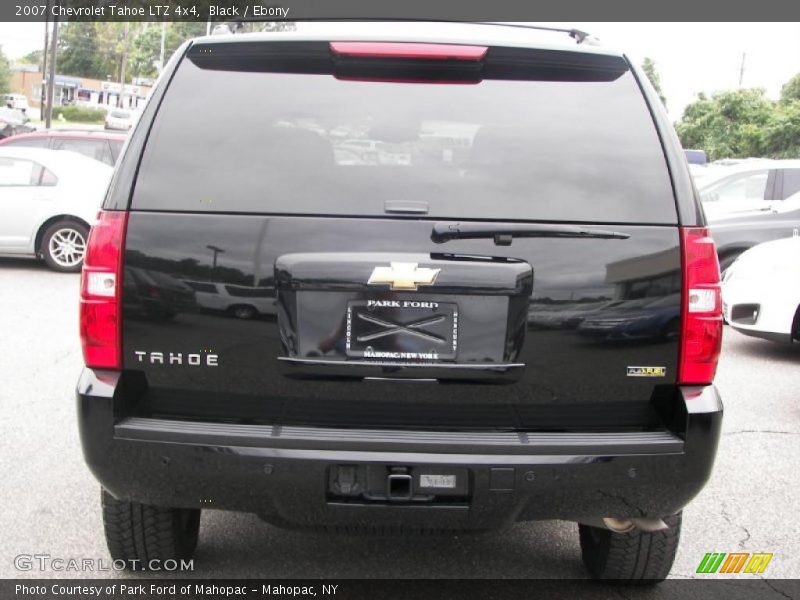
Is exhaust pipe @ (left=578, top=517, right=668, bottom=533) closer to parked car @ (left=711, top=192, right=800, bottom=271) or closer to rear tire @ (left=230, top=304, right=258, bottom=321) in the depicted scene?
rear tire @ (left=230, top=304, right=258, bottom=321)

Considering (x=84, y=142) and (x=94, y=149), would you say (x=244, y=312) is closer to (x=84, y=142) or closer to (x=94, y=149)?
(x=94, y=149)

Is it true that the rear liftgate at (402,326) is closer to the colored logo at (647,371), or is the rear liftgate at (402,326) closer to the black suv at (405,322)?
the black suv at (405,322)

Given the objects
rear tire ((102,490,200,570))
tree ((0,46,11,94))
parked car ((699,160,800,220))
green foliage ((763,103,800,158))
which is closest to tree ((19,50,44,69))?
tree ((0,46,11,94))

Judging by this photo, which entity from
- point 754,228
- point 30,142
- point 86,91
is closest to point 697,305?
point 754,228

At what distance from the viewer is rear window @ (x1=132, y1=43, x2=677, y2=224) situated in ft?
8.89

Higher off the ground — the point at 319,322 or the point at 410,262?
the point at 410,262

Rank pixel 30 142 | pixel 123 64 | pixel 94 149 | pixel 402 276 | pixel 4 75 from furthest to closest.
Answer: pixel 123 64 < pixel 4 75 < pixel 30 142 < pixel 94 149 < pixel 402 276

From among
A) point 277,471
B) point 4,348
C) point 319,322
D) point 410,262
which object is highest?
point 410,262

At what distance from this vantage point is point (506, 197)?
2715 millimetres

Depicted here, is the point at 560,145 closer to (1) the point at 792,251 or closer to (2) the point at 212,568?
(2) the point at 212,568

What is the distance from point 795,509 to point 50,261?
33.3 ft

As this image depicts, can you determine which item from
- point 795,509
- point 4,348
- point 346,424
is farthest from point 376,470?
point 4,348

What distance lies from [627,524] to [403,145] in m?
1.45

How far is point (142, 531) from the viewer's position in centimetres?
330
